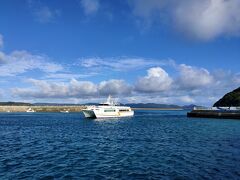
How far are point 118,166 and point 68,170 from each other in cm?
485

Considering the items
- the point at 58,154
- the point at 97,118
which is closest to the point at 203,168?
the point at 58,154

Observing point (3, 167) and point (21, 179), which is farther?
point (3, 167)

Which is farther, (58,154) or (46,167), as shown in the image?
(58,154)

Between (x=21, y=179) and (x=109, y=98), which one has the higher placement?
(x=109, y=98)

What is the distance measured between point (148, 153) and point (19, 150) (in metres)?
16.6

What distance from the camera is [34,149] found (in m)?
40.1

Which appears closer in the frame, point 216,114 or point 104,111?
point 104,111

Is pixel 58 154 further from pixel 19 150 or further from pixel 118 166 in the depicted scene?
pixel 118 166

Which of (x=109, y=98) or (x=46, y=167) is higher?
(x=109, y=98)

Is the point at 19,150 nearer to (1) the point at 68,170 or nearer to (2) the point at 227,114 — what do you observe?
(1) the point at 68,170

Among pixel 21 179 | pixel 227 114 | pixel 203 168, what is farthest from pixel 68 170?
pixel 227 114

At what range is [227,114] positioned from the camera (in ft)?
401

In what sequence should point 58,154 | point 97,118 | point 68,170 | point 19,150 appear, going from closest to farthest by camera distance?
point 68,170 → point 58,154 → point 19,150 → point 97,118

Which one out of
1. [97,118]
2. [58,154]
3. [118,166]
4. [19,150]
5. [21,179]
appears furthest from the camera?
[97,118]
